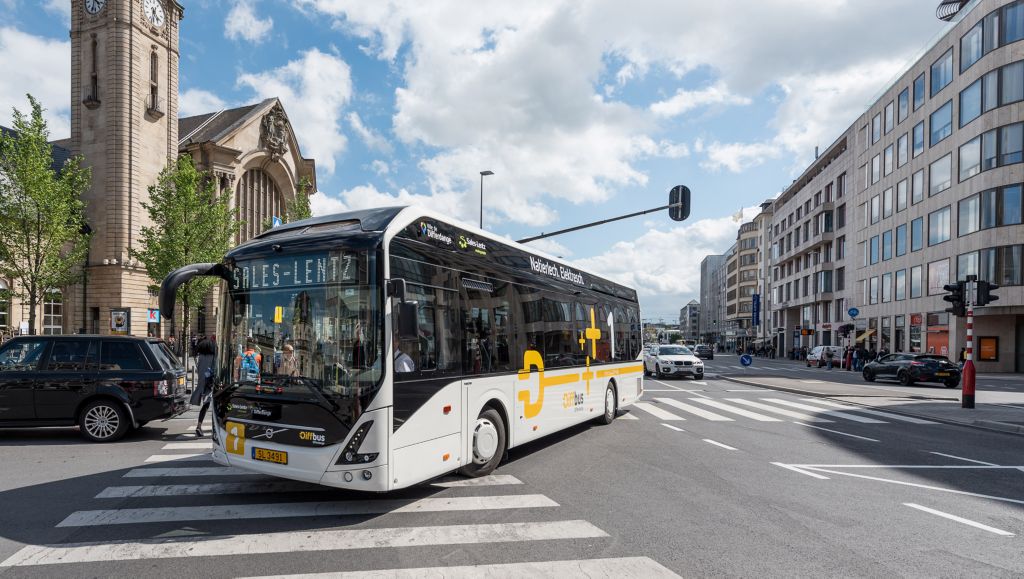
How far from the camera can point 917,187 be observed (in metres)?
43.3

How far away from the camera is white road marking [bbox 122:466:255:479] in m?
7.32

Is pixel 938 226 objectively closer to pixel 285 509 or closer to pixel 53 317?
pixel 285 509

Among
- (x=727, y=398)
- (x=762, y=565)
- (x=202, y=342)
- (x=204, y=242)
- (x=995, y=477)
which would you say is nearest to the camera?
(x=762, y=565)

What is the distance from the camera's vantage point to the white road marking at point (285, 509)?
220 inches

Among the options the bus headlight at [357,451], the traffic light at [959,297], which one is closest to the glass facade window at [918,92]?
the traffic light at [959,297]

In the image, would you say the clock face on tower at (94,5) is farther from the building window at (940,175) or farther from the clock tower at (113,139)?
the building window at (940,175)

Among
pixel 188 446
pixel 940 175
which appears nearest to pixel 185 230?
pixel 188 446

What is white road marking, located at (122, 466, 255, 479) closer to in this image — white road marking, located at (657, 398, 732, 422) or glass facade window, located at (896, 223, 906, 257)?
white road marking, located at (657, 398, 732, 422)

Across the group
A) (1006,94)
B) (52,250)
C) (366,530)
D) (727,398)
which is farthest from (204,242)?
(1006,94)

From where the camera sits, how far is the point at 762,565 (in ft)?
15.1

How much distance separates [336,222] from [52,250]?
813 inches

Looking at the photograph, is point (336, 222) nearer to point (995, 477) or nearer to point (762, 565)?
point (762, 565)

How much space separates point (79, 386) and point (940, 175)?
158ft

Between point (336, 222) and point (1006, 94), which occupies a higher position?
point (1006, 94)
